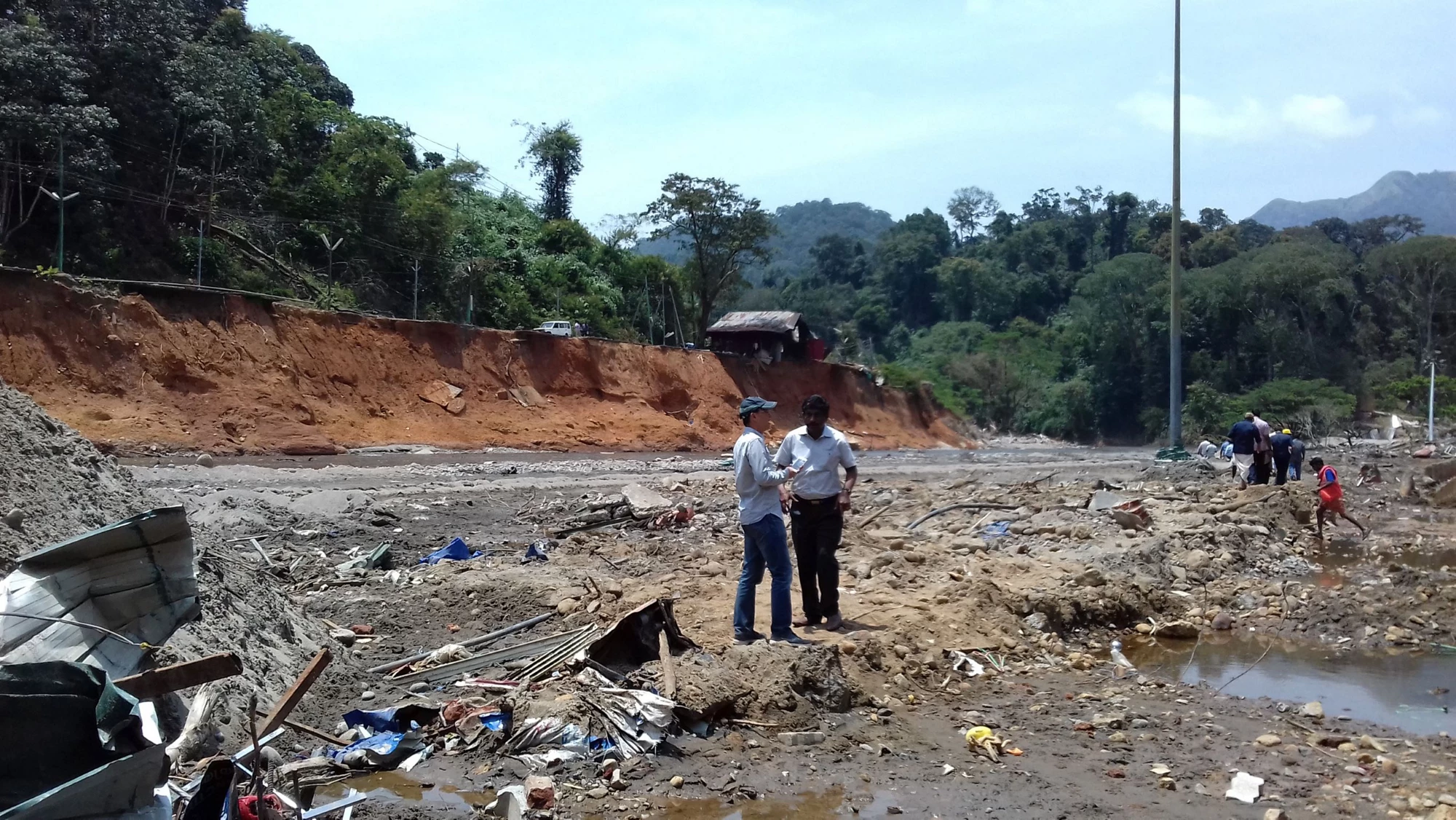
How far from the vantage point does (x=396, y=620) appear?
795 cm

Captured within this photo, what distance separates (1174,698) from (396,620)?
5421 millimetres

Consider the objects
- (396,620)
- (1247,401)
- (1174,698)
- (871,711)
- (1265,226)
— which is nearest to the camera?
(871,711)

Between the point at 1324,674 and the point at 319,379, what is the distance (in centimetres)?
2499

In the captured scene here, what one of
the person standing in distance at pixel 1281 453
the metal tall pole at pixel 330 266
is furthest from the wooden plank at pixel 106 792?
the metal tall pole at pixel 330 266

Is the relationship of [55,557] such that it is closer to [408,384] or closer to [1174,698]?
[1174,698]

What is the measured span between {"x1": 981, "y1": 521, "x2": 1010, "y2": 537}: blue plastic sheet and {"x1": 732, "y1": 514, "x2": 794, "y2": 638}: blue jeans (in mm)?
6208

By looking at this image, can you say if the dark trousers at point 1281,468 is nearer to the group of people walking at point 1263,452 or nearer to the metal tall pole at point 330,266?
the group of people walking at point 1263,452

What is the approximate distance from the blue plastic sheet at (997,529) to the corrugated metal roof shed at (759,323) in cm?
3280

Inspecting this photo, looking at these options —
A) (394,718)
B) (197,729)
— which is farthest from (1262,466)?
(197,729)

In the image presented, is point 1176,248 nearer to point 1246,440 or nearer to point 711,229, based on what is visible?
point 1246,440

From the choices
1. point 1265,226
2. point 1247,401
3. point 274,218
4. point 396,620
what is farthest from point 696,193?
point 1265,226

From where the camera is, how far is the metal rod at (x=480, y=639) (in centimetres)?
666

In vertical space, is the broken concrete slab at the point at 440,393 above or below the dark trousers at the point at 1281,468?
above

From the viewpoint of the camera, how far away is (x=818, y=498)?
7379 millimetres
